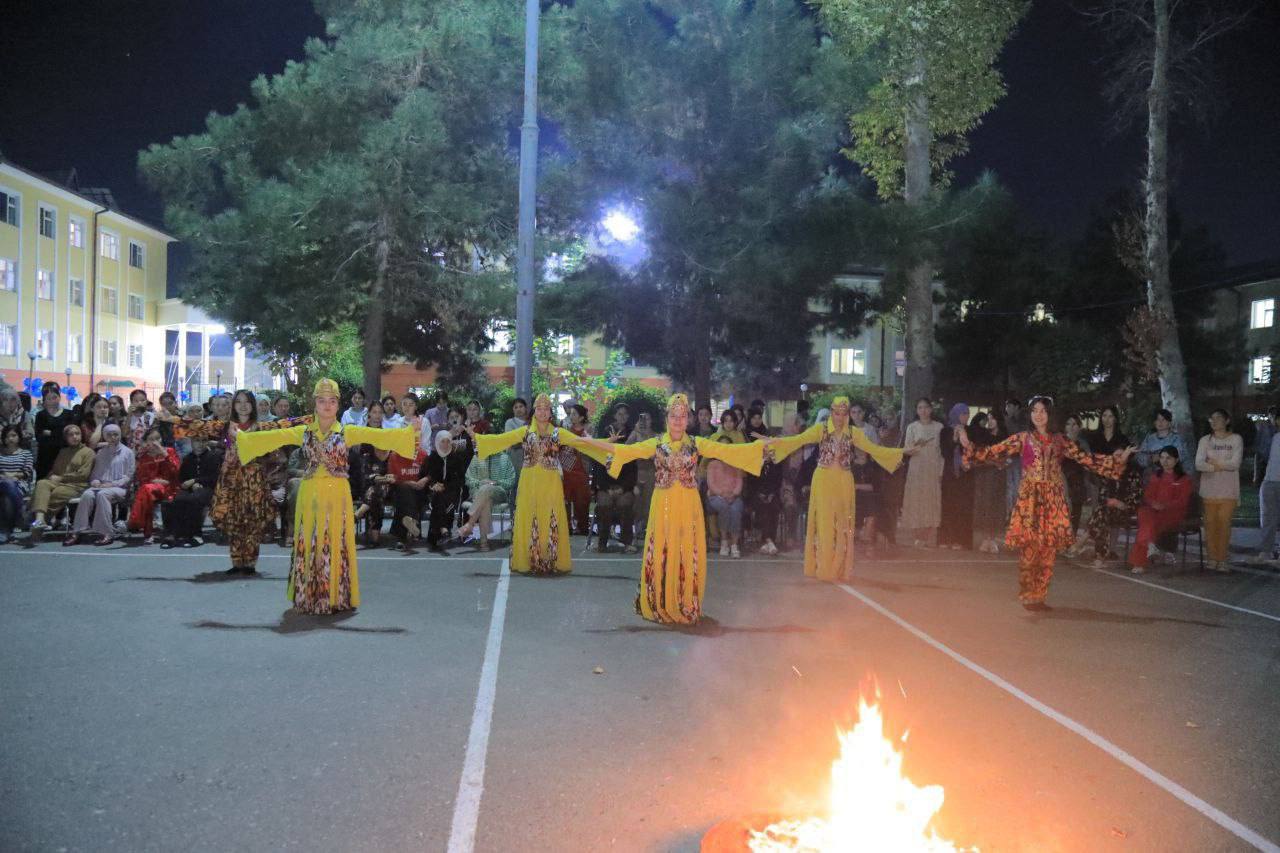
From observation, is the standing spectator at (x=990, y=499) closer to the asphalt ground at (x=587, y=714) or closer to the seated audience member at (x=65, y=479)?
the asphalt ground at (x=587, y=714)

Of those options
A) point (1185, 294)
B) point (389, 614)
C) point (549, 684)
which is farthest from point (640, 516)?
point (1185, 294)

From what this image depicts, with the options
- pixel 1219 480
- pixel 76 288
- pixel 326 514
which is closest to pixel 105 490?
pixel 326 514

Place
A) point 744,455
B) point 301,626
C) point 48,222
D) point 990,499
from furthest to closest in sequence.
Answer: point 48,222 → point 990,499 → point 744,455 → point 301,626

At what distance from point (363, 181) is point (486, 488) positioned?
1018cm

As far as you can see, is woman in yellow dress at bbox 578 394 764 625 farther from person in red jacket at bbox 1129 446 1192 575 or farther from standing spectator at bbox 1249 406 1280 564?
standing spectator at bbox 1249 406 1280 564

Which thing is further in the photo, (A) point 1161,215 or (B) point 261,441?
(A) point 1161,215

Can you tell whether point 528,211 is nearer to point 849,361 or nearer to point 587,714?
point 587,714

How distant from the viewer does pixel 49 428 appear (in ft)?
45.6

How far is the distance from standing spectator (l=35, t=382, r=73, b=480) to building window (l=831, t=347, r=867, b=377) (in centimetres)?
4280

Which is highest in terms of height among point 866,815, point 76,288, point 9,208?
point 9,208

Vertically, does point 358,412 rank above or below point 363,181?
below

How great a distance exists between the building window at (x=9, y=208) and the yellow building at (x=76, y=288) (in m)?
0.04

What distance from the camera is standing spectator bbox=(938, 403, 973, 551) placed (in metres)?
14.3

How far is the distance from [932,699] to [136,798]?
4487mm
